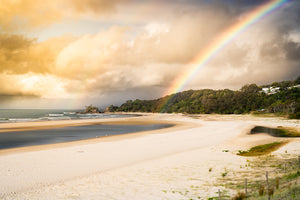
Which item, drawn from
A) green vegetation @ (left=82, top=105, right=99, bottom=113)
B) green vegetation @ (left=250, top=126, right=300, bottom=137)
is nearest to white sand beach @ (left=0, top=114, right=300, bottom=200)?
green vegetation @ (left=250, top=126, right=300, bottom=137)

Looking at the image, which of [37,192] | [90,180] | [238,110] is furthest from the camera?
[238,110]

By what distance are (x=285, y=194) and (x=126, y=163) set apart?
1176 cm

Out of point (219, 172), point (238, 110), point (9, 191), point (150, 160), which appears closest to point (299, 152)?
point (219, 172)

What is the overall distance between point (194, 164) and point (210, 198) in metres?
6.31

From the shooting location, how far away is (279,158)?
1599 cm

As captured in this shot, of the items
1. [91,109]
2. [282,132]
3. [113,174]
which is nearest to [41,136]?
[113,174]

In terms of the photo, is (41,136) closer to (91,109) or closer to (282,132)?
(282,132)

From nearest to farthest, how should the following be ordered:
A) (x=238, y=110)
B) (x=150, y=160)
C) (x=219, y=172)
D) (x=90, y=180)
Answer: (x=90, y=180) → (x=219, y=172) → (x=150, y=160) → (x=238, y=110)

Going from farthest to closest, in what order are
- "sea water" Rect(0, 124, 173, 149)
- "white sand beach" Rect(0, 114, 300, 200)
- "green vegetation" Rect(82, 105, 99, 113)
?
"green vegetation" Rect(82, 105, 99, 113)
"sea water" Rect(0, 124, 173, 149)
"white sand beach" Rect(0, 114, 300, 200)

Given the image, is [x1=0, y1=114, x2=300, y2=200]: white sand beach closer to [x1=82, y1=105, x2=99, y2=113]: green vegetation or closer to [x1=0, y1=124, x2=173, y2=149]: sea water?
[x1=0, y1=124, x2=173, y2=149]: sea water

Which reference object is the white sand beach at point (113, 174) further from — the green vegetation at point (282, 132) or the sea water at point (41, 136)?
the green vegetation at point (282, 132)

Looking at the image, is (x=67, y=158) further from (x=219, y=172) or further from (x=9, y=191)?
(x=219, y=172)

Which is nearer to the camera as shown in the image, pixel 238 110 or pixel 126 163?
pixel 126 163

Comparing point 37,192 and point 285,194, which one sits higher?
point 285,194
